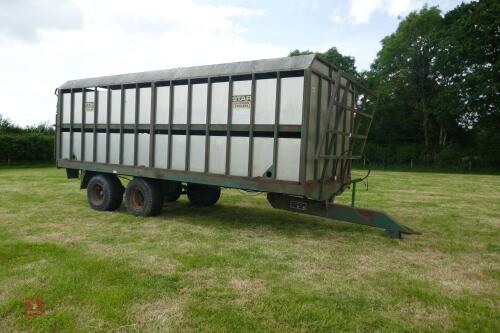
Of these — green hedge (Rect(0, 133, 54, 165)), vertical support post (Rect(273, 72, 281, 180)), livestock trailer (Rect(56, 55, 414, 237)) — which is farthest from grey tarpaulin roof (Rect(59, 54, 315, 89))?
green hedge (Rect(0, 133, 54, 165))

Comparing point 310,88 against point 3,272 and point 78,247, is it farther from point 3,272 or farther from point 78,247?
point 3,272

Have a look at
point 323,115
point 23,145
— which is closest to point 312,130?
point 323,115

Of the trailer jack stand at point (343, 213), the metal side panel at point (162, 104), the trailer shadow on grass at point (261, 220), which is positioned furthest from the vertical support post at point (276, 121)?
the metal side panel at point (162, 104)

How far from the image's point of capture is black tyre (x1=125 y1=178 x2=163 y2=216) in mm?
8031

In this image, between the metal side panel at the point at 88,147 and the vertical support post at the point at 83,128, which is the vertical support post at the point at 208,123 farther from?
the vertical support post at the point at 83,128

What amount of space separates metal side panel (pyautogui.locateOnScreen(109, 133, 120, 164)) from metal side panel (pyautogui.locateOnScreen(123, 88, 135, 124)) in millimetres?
438

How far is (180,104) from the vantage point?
7.50m

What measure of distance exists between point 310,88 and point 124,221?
444 centimetres

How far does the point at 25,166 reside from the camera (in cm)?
2370

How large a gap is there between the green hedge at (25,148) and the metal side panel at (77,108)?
17487 mm

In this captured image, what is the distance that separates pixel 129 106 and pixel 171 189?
204 cm

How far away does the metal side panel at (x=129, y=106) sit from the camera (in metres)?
8.10

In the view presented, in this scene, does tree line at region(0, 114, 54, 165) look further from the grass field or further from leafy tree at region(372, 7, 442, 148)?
leafy tree at region(372, 7, 442, 148)

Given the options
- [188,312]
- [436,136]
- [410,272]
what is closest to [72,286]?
[188,312]
